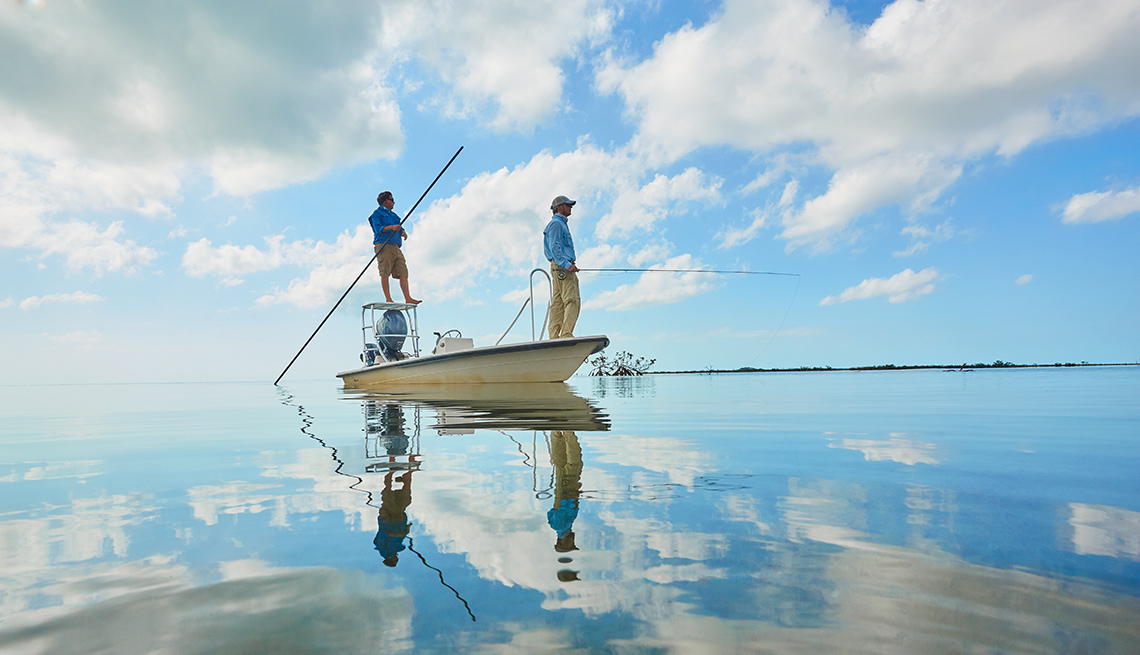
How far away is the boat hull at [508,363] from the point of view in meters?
10.3

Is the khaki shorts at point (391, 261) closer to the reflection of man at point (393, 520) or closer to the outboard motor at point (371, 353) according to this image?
the outboard motor at point (371, 353)

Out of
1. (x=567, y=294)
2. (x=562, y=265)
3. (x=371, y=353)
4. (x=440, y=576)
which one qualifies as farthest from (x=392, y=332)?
(x=440, y=576)

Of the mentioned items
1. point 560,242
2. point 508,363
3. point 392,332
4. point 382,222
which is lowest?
point 508,363

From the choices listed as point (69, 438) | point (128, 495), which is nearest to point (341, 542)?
point (128, 495)

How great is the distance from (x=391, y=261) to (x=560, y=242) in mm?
5216

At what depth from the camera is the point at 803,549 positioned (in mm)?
1383

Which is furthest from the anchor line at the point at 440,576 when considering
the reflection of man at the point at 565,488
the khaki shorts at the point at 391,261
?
the khaki shorts at the point at 391,261

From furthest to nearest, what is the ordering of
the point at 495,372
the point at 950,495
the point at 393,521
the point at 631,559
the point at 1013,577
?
the point at 495,372 < the point at 950,495 < the point at 393,521 < the point at 631,559 < the point at 1013,577

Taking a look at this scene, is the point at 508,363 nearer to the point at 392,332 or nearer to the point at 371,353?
the point at 392,332

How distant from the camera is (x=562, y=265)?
1038 cm

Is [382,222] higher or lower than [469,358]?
higher

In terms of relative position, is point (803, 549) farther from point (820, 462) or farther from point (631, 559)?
point (820, 462)

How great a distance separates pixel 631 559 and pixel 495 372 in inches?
391


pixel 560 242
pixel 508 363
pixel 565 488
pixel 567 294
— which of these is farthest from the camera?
pixel 508 363
